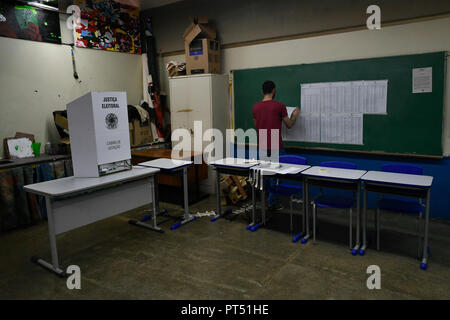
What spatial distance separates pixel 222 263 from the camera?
326 centimetres

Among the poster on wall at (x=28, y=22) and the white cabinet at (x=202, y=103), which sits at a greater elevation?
the poster on wall at (x=28, y=22)

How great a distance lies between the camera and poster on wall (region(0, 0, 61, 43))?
4.40 metres

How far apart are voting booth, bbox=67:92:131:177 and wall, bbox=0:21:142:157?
181cm

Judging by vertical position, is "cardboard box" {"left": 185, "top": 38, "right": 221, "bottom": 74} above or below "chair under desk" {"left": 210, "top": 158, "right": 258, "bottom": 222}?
above

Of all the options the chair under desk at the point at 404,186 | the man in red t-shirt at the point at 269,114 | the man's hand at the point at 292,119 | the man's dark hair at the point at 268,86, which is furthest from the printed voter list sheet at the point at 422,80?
the man's dark hair at the point at 268,86

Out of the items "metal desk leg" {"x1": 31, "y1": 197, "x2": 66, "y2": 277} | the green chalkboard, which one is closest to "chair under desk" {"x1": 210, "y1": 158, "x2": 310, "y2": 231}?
the green chalkboard

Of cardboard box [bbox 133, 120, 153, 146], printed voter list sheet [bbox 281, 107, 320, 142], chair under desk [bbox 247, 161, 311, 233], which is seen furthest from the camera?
cardboard box [bbox 133, 120, 153, 146]

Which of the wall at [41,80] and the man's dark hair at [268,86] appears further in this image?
the wall at [41,80]

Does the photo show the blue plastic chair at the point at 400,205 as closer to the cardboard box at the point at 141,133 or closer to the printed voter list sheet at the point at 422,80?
the printed voter list sheet at the point at 422,80

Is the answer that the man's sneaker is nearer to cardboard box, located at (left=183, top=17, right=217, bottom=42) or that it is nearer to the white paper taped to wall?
the white paper taped to wall

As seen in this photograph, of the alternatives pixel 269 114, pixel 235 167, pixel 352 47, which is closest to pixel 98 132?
pixel 235 167

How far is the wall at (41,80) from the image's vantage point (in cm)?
454

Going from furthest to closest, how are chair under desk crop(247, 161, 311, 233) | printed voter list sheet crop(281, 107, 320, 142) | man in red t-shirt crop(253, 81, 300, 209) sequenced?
printed voter list sheet crop(281, 107, 320, 142), man in red t-shirt crop(253, 81, 300, 209), chair under desk crop(247, 161, 311, 233)

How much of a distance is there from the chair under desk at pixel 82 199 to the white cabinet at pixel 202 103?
5.80ft
